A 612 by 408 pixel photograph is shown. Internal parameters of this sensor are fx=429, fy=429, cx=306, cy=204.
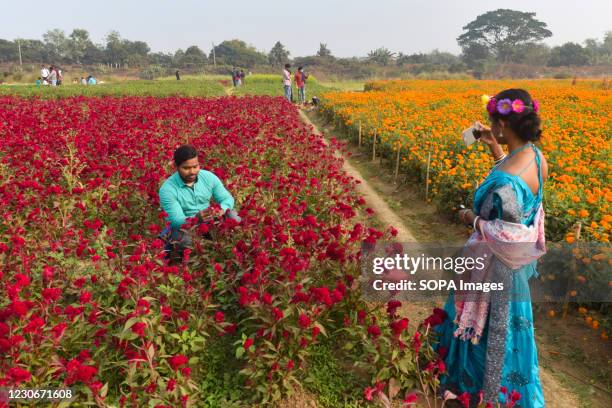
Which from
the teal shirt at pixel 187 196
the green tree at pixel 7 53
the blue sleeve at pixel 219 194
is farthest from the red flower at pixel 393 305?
the green tree at pixel 7 53

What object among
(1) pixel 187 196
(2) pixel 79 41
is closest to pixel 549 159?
(1) pixel 187 196

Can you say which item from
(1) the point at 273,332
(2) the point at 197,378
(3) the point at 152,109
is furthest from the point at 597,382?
(3) the point at 152,109

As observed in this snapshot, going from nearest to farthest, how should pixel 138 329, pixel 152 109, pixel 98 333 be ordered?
pixel 138 329 < pixel 98 333 < pixel 152 109

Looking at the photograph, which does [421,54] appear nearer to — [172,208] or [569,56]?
[569,56]

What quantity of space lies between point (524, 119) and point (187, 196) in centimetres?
279

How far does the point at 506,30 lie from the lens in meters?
82.8

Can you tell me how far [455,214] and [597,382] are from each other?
9.91 feet

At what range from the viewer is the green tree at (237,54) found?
89.4m

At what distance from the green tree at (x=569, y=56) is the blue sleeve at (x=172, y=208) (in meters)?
78.8

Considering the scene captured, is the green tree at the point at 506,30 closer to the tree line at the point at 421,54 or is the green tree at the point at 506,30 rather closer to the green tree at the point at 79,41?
the tree line at the point at 421,54

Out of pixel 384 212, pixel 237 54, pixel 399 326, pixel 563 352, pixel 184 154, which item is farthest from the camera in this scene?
pixel 237 54

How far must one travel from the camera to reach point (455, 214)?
594 cm

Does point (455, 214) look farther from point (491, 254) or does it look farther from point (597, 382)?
point (491, 254)

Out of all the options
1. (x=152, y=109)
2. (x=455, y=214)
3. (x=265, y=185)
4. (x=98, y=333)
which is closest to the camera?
(x=98, y=333)
